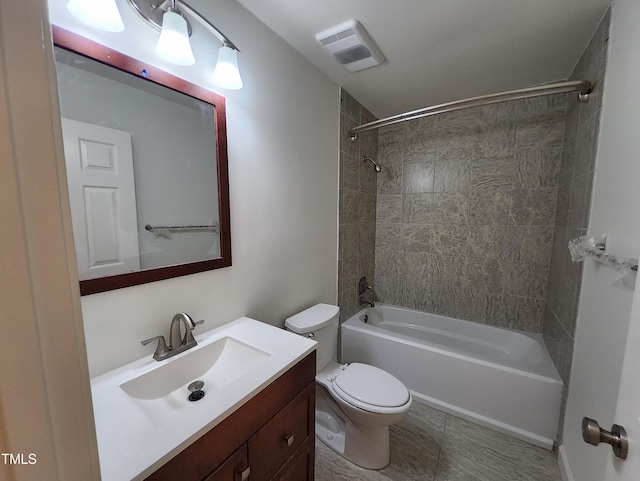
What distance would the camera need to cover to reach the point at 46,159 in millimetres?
286

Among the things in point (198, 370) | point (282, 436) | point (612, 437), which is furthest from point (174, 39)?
point (612, 437)

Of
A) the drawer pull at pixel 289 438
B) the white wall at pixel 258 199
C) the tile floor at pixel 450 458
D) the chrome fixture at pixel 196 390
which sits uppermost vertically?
the white wall at pixel 258 199

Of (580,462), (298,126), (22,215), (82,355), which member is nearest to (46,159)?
(22,215)

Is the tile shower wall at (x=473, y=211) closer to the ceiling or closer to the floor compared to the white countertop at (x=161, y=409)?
closer to the ceiling

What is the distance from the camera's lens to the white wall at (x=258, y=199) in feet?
3.17

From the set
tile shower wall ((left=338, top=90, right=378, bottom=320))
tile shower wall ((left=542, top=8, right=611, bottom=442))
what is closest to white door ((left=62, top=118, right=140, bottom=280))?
tile shower wall ((left=338, top=90, right=378, bottom=320))

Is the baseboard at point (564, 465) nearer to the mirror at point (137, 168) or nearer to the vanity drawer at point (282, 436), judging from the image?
the vanity drawer at point (282, 436)

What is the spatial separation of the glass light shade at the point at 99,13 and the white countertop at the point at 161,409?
1162 millimetres

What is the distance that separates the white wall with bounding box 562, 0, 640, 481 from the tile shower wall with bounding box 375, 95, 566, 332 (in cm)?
86

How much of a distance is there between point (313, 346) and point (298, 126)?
132cm

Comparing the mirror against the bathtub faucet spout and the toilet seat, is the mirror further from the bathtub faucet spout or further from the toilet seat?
the bathtub faucet spout

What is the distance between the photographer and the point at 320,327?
5.31 ft

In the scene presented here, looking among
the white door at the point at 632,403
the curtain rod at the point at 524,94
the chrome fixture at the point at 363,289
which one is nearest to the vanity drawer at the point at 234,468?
the white door at the point at 632,403

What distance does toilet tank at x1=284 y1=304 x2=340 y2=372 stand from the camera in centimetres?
156
